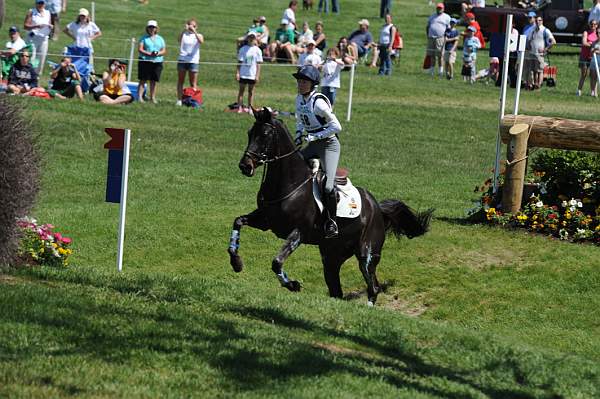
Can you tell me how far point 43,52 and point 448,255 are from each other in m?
16.5

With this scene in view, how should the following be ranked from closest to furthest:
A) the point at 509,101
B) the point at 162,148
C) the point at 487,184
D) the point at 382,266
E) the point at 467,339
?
the point at 467,339, the point at 382,266, the point at 487,184, the point at 162,148, the point at 509,101

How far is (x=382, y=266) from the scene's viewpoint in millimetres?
15672

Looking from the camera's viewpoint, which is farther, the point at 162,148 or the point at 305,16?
the point at 305,16

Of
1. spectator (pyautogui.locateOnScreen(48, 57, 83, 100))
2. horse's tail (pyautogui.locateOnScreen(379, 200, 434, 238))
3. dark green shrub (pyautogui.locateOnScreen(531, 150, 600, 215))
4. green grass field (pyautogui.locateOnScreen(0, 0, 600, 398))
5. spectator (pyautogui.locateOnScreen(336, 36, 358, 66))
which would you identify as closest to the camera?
green grass field (pyautogui.locateOnScreen(0, 0, 600, 398))

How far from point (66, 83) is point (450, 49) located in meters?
14.5

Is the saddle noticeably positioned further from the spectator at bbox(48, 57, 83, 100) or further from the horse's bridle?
the spectator at bbox(48, 57, 83, 100)

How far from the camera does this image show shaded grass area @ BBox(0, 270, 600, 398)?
25.6 ft

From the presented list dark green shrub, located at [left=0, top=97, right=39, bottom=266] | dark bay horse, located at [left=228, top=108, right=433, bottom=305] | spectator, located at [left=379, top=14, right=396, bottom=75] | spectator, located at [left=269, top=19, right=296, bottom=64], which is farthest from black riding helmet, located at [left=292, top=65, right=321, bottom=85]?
spectator, located at [left=379, top=14, right=396, bottom=75]

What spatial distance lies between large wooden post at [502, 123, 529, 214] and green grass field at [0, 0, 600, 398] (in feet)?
1.99

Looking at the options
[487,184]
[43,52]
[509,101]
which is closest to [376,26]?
[509,101]

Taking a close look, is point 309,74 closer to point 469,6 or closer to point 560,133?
point 560,133

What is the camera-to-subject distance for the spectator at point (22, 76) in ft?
84.9

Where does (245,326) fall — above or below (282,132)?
below

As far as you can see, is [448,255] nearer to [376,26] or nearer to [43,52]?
[43,52]
